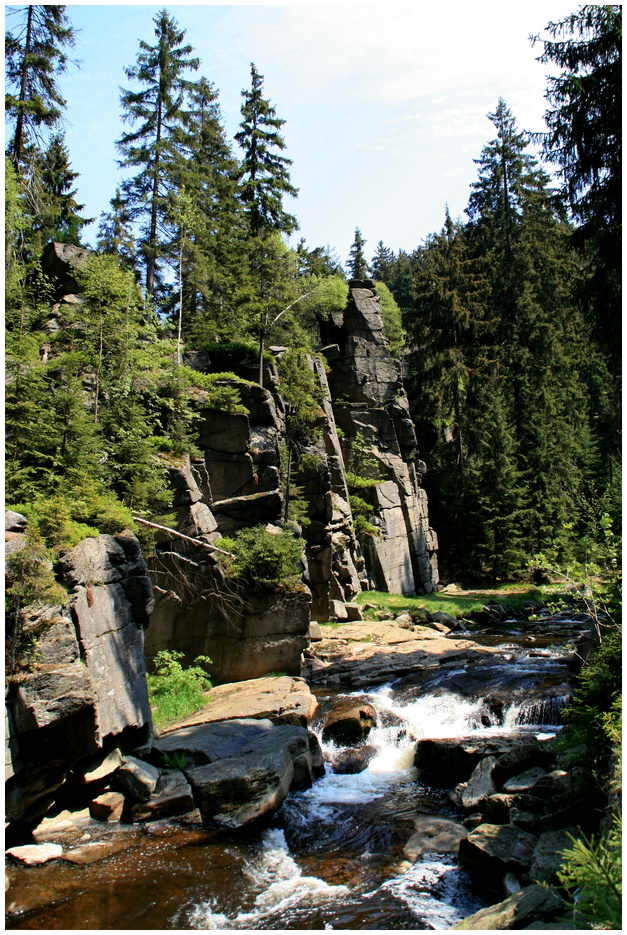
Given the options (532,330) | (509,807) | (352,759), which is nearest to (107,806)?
(352,759)

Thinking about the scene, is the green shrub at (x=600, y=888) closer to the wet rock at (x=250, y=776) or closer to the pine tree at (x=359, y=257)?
the wet rock at (x=250, y=776)

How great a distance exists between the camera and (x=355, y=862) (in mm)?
8102

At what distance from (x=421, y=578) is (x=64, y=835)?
86.7 ft

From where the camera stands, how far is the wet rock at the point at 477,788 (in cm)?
943

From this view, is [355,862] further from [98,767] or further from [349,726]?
[349,726]

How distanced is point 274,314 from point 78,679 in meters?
21.5

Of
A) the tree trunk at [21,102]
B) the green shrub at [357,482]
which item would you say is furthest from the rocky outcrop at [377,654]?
the tree trunk at [21,102]

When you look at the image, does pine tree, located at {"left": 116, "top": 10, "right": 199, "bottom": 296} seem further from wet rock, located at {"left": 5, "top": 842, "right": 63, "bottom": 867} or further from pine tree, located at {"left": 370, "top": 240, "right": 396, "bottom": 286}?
pine tree, located at {"left": 370, "top": 240, "right": 396, "bottom": 286}

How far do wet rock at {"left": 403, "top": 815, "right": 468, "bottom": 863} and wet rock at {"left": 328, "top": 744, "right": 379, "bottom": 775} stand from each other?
2371 millimetres

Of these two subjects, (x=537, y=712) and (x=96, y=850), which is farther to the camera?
(x=537, y=712)

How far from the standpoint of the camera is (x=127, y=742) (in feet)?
33.9

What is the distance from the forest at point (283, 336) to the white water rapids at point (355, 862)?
8.98 feet

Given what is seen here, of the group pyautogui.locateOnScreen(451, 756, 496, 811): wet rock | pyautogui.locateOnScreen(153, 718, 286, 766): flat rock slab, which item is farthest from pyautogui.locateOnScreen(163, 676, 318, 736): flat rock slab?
pyautogui.locateOnScreen(451, 756, 496, 811): wet rock

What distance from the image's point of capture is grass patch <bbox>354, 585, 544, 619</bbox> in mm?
26234
